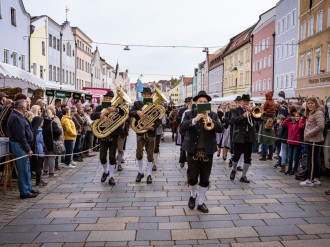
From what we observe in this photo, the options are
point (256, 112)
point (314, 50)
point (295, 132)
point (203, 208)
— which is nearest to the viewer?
point (203, 208)

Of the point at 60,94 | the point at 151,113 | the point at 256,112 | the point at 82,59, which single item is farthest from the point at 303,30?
the point at 82,59

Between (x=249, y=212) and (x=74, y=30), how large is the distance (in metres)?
46.8

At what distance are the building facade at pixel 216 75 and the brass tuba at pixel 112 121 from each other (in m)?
66.3

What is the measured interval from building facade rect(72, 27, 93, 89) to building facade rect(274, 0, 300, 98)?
82.4ft

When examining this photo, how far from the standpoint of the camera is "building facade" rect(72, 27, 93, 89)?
1988 inches

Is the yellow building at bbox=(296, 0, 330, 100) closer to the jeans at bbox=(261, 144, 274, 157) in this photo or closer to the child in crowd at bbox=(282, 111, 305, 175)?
the jeans at bbox=(261, 144, 274, 157)

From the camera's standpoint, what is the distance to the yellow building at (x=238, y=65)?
179 ft

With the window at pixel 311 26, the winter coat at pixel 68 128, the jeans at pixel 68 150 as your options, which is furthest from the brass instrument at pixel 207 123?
the window at pixel 311 26

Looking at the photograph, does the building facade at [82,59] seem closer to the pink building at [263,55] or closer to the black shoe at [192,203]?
the pink building at [263,55]

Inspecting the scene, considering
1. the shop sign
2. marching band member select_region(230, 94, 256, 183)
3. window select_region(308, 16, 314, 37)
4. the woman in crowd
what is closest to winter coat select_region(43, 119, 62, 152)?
marching band member select_region(230, 94, 256, 183)

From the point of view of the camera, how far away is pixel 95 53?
64.2 m

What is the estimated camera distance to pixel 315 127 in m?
8.36

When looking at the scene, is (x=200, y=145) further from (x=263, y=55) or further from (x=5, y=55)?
(x=263, y=55)

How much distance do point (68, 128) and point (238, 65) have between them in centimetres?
5193
